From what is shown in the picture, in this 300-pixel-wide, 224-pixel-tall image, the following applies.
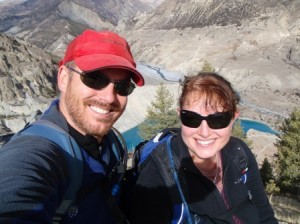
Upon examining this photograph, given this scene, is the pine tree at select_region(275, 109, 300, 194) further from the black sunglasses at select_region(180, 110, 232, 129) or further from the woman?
the black sunglasses at select_region(180, 110, 232, 129)

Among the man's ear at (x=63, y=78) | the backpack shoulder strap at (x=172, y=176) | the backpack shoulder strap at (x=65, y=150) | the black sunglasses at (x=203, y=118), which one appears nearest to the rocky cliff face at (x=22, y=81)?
the man's ear at (x=63, y=78)

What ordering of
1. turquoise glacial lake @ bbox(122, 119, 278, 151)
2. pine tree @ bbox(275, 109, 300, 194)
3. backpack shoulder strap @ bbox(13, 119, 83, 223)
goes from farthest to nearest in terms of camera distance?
turquoise glacial lake @ bbox(122, 119, 278, 151)
pine tree @ bbox(275, 109, 300, 194)
backpack shoulder strap @ bbox(13, 119, 83, 223)

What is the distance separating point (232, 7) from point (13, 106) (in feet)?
324

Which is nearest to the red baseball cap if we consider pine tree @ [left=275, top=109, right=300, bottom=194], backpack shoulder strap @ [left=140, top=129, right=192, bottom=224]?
backpack shoulder strap @ [left=140, top=129, right=192, bottom=224]

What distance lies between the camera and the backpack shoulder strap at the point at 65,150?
2.56 metres

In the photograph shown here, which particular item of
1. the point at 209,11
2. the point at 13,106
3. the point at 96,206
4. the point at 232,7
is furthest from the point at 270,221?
the point at 209,11

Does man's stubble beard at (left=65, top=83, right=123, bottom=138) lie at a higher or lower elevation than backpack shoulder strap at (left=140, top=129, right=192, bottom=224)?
higher

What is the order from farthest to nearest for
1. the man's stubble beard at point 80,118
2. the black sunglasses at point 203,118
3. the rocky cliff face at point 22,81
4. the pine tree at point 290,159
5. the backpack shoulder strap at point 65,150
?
the rocky cliff face at point 22,81, the pine tree at point 290,159, the black sunglasses at point 203,118, the man's stubble beard at point 80,118, the backpack shoulder strap at point 65,150

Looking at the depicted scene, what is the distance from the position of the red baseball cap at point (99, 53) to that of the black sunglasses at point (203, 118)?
68cm

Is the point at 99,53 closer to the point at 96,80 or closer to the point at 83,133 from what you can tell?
the point at 96,80

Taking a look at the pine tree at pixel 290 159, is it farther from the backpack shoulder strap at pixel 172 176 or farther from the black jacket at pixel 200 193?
the backpack shoulder strap at pixel 172 176

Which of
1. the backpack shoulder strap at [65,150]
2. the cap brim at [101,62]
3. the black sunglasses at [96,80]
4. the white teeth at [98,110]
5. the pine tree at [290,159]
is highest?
the cap brim at [101,62]

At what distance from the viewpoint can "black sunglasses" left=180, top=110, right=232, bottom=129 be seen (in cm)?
368

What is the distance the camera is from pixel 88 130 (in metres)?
3.20
